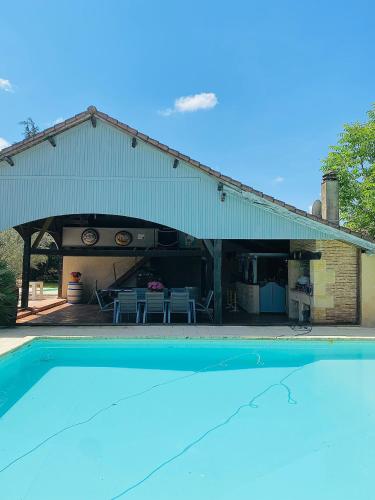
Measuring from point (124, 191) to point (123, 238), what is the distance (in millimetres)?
6020

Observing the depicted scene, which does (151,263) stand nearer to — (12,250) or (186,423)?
(12,250)

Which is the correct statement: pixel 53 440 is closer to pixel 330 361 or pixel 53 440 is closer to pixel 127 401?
pixel 127 401

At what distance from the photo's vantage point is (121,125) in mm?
10789

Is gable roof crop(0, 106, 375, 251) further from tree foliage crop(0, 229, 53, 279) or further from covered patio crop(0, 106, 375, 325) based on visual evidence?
tree foliage crop(0, 229, 53, 279)

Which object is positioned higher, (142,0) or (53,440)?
(142,0)

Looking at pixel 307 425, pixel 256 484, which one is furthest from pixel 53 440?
pixel 307 425

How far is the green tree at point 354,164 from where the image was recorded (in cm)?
2111

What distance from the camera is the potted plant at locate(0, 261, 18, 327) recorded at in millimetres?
10609

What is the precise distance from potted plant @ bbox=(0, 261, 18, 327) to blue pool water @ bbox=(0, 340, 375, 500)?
2.45 metres

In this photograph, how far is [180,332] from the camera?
10.0 m

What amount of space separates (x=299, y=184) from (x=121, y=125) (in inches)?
639

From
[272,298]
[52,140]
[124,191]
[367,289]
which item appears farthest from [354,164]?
[52,140]

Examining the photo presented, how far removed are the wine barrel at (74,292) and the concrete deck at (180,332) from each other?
6103mm

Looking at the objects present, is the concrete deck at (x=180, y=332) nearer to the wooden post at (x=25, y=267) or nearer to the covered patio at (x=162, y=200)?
the covered patio at (x=162, y=200)
